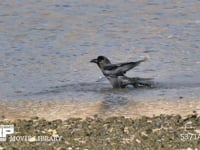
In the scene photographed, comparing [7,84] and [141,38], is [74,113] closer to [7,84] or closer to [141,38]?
[7,84]

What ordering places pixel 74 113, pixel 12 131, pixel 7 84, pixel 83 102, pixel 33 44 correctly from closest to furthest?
pixel 12 131, pixel 74 113, pixel 83 102, pixel 7 84, pixel 33 44

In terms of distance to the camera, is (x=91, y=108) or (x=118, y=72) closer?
(x=91, y=108)

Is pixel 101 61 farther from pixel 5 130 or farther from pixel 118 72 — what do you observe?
pixel 5 130

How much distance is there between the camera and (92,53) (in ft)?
49.4

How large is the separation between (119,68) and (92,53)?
1756 mm

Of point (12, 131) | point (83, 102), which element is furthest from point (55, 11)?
point (12, 131)

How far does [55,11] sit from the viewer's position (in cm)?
1819

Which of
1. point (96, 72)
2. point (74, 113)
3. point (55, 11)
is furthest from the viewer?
point (55, 11)

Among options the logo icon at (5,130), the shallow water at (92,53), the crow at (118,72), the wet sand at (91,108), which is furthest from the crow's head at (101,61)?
the logo icon at (5,130)

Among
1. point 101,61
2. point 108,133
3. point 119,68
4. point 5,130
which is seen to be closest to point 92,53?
point 101,61

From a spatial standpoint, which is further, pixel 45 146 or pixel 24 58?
pixel 24 58

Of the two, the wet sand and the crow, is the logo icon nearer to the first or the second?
the wet sand

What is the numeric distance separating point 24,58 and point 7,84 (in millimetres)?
1506

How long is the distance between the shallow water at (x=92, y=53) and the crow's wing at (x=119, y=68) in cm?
25
